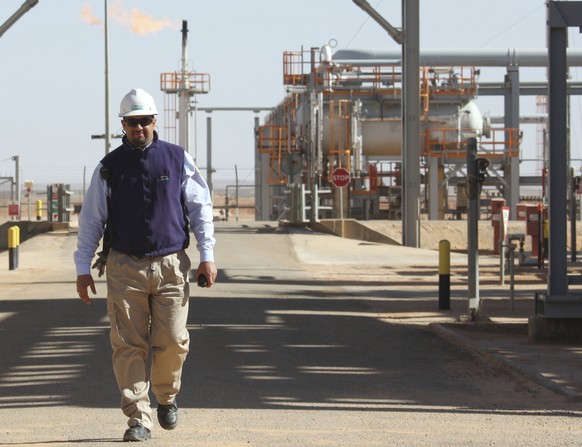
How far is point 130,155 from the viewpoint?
305 inches

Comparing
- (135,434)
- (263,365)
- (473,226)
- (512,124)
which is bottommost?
(263,365)

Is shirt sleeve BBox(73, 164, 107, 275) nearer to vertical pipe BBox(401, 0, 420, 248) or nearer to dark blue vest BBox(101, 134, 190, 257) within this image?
dark blue vest BBox(101, 134, 190, 257)

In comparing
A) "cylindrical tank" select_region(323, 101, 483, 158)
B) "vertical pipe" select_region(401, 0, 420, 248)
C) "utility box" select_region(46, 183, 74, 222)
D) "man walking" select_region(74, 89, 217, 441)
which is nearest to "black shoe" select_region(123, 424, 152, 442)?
"man walking" select_region(74, 89, 217, 441)

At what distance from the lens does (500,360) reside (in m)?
12.0

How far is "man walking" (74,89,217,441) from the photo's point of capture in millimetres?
7625

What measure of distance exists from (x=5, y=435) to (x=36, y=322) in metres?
7.94

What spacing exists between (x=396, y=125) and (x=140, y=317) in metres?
43.0

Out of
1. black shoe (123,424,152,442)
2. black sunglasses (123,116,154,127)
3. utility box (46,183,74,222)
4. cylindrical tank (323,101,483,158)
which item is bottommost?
black shoe (123,424,152,442)

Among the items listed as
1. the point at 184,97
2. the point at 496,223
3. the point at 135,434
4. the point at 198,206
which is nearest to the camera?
the point at 135,434

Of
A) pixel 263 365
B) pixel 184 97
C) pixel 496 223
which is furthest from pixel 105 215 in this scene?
pixel 184 97

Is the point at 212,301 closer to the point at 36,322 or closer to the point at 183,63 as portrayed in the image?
the point at 36,322

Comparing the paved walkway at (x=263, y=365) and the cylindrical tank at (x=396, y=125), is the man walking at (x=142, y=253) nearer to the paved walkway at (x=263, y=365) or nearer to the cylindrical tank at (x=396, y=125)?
the paved walkway at (x=263, y=365)

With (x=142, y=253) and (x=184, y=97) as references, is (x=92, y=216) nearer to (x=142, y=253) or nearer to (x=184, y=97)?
(x=142, y=253)

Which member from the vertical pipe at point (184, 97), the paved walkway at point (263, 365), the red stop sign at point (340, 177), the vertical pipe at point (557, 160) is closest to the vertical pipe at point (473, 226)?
the paved walkway at point (263, 365)
